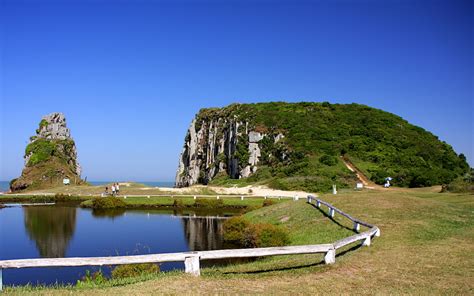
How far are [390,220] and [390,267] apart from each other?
10.5 meters

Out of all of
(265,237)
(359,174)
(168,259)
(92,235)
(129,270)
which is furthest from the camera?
(359,174)

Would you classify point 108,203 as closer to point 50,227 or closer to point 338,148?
point 50,227

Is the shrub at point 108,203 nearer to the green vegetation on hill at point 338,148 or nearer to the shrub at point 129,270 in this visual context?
the green vegetation on hill at point 338,148

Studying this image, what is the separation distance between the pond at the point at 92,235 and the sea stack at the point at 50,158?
3714cm

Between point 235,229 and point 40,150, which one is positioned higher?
point 40,150

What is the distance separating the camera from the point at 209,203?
178 feet

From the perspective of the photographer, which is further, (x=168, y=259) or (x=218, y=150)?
(x=218, y=150)

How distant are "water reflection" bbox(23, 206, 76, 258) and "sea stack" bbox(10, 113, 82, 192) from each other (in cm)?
3490

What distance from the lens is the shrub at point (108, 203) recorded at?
5363 cm

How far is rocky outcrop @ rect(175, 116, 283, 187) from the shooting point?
90375 millimetres

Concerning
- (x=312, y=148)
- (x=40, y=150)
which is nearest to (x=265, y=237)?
(x=312, y=148)

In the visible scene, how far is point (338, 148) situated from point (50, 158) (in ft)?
212

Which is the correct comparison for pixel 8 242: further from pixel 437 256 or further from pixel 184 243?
pixel 437 256

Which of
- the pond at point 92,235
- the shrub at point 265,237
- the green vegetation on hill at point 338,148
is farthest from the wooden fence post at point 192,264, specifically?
the green vegetation on hill at point 338,148
